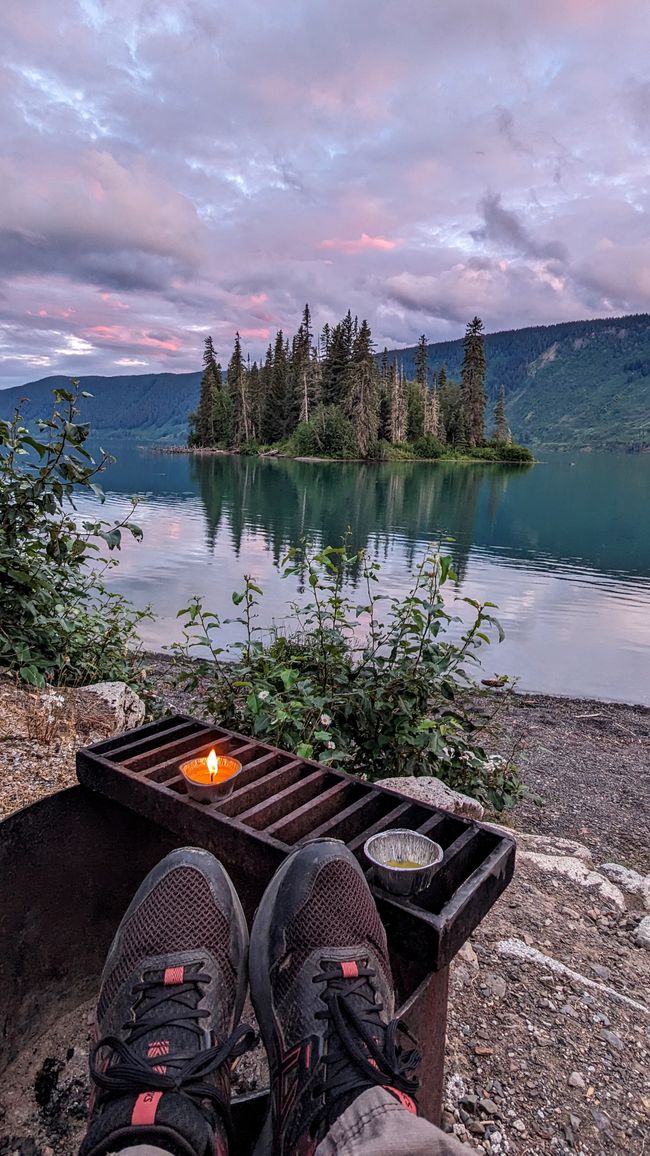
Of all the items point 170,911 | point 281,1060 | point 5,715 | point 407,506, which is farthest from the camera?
point 407,506

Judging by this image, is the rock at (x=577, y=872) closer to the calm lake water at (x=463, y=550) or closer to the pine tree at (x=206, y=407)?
the calm lake water at (x=463, y=550)

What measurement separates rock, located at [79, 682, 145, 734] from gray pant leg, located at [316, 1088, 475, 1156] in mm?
2664

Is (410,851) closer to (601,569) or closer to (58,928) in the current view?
(58,928)

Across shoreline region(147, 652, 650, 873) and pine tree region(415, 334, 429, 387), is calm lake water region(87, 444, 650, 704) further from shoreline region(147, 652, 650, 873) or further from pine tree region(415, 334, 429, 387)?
pine tree region(415, 334, 429, 387)

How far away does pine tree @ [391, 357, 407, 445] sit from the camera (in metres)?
76.7

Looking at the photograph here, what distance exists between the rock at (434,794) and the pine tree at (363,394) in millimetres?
68992

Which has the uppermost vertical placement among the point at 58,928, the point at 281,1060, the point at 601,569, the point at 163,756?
the point at 163,756

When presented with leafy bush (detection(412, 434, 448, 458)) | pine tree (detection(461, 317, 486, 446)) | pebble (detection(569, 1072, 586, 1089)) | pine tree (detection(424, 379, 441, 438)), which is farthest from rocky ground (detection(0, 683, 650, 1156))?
pine tree (detection(424, 379, 441, 438))

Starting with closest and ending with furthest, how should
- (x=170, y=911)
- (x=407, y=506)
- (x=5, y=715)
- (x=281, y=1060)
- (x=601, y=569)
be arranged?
(x=281, y=1060) → (x=170, y=911) → (x=5, y=715) → (x=601, y=569) → (x=407, y=506)

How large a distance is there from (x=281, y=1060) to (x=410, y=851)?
1.91 feet

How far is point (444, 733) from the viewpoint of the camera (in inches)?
151

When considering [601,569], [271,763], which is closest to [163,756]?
[271,763]

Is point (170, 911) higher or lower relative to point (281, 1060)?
higher

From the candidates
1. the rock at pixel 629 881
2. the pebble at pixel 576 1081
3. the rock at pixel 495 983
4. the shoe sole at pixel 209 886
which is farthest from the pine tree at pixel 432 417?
the shoe sole at pixel 209 886
